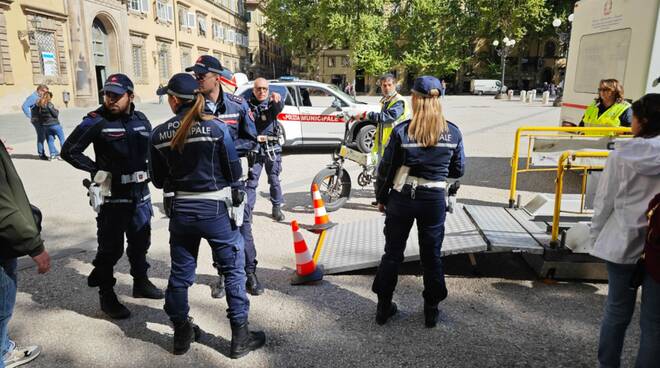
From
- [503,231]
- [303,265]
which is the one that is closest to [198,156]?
[303,265]

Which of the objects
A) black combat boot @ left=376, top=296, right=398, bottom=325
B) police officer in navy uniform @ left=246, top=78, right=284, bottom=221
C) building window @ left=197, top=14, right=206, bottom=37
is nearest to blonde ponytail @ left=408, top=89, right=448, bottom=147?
black combat boot @ left=376, top=296, right=398, bottom=325

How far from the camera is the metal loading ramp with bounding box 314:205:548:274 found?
166 inches

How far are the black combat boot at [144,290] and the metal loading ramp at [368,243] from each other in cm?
156

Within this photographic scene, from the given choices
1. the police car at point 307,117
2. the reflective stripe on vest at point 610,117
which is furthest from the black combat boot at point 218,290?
the police car at point 307,117

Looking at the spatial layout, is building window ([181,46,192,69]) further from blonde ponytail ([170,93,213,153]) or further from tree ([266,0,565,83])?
blonde ponytail ([170,93,213,153])

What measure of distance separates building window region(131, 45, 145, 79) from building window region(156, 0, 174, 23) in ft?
12.1

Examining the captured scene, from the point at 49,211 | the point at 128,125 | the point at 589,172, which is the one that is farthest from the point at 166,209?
the point at 49,211

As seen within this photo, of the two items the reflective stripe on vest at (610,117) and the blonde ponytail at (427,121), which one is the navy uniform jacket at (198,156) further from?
the reflective stripe on vest at (610,117)

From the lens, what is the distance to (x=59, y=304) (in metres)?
3.95

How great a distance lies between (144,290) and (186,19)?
40377 millimetres

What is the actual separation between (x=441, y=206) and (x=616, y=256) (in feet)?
3.75


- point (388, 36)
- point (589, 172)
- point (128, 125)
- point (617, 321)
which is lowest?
point (617, 321)

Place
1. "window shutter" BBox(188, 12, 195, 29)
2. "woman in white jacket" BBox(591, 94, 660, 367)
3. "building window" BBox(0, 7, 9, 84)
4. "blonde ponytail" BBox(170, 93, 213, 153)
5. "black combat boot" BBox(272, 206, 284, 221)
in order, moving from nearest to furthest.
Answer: "woman in white jacket" BBox(591, 94, 660, 367) → "blonde ponytail" BBox(170, 93, 213, 153) → "black combat boot" BBox(272, 206, 284, 221) → "building window" BBox(0, 7, 9, 84) → "window shutter" BBox(188, 12, 195, 29)

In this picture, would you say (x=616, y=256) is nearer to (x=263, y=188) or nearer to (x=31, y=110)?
(x=263, y=188)
